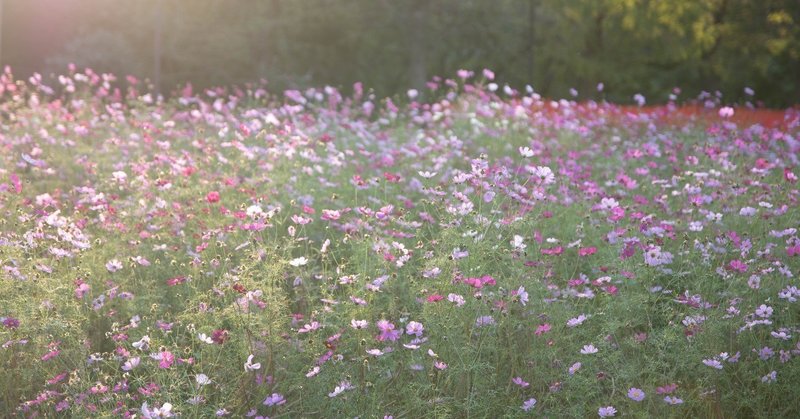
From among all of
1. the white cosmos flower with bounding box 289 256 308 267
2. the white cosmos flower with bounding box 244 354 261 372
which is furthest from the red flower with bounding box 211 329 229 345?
the white cosmos flower with bounding box 289 256 308 267

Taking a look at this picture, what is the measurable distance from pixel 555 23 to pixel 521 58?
1.58m

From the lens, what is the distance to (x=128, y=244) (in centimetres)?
526

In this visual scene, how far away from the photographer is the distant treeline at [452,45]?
2194 centimetres

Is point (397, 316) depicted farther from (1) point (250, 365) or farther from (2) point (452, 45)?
(2) point (452, 45)

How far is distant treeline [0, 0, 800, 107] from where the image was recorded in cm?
2194

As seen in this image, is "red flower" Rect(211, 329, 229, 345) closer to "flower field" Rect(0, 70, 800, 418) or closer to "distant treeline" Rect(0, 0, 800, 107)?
"flower field" Rect(0, 70, 800, 418)

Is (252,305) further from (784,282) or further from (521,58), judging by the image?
(521,58)

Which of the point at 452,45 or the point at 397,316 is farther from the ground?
the point at 397,316

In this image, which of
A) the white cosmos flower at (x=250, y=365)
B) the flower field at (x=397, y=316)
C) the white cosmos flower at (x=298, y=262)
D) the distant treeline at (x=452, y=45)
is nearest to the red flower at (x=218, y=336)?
the flower field at (x=397, y=316)

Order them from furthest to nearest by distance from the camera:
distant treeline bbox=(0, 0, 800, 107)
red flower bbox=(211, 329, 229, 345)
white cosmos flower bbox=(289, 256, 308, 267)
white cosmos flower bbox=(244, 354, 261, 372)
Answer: distant treeline bbox=(0, 0, 800, 107) < white cosmos flower bbox=(289, 256, 308, 267) < red flower bbox=(211, 329, 229, 345) < white cosmos flower bbox=(244, 354, 261, 372)

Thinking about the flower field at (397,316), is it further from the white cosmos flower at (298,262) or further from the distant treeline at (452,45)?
the distant treeline at (452,45)

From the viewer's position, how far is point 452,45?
72.9ft

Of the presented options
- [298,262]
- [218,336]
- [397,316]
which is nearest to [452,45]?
[397,316]

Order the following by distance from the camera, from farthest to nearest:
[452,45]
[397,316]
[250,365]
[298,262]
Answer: [452,45] → [397,316] → [298,262] → [250,365]
